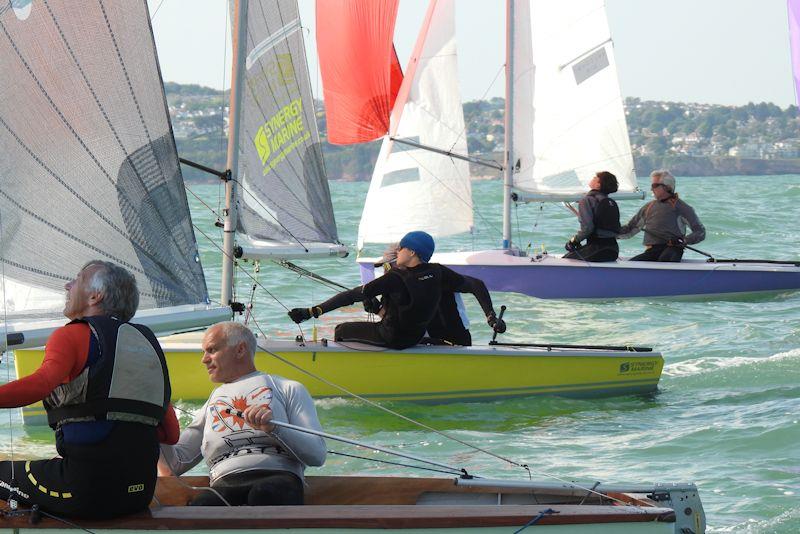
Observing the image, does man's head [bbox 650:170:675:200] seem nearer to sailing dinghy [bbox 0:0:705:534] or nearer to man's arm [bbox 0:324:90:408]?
sailing dinghy [bbox 0:0:705:534]

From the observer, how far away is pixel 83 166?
546 centimetres

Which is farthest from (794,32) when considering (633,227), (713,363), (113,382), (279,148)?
(113,382)

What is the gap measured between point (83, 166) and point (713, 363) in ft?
15.8

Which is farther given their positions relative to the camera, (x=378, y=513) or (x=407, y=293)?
(x=407, y=293)

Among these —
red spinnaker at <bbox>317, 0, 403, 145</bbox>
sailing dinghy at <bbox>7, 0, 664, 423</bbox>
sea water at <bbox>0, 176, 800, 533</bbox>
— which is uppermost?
red spinnaker at <bbox>317, 0, 403, 145</bbox>

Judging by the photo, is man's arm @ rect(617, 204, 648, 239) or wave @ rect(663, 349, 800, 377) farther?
man's arm @ rect(617, 204, 648, 239)

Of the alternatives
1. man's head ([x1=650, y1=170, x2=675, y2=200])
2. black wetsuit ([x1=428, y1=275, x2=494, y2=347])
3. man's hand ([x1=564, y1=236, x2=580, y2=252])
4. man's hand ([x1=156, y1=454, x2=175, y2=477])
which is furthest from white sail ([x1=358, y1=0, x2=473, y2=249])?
man's hand ([x1=156, y1=454, x2=175, y2=477])

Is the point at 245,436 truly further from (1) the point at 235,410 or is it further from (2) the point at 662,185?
(2) the point at 662,185

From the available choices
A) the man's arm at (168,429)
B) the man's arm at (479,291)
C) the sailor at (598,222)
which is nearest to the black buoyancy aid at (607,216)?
the sailor at (598,222)

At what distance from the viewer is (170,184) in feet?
19.5

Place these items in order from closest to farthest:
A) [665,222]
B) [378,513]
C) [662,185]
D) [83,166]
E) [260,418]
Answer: [378,513] < [260,418] < [83,166] < [662,185] < [665,222]

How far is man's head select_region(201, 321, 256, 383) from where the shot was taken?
4.25 m

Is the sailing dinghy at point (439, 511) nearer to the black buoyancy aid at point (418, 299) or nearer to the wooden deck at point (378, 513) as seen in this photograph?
the wooden deck at point (378, 513)

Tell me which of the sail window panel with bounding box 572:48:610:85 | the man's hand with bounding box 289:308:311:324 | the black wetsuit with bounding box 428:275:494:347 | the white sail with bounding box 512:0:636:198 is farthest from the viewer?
the sail window panel with bounding box 572:48:610:85
